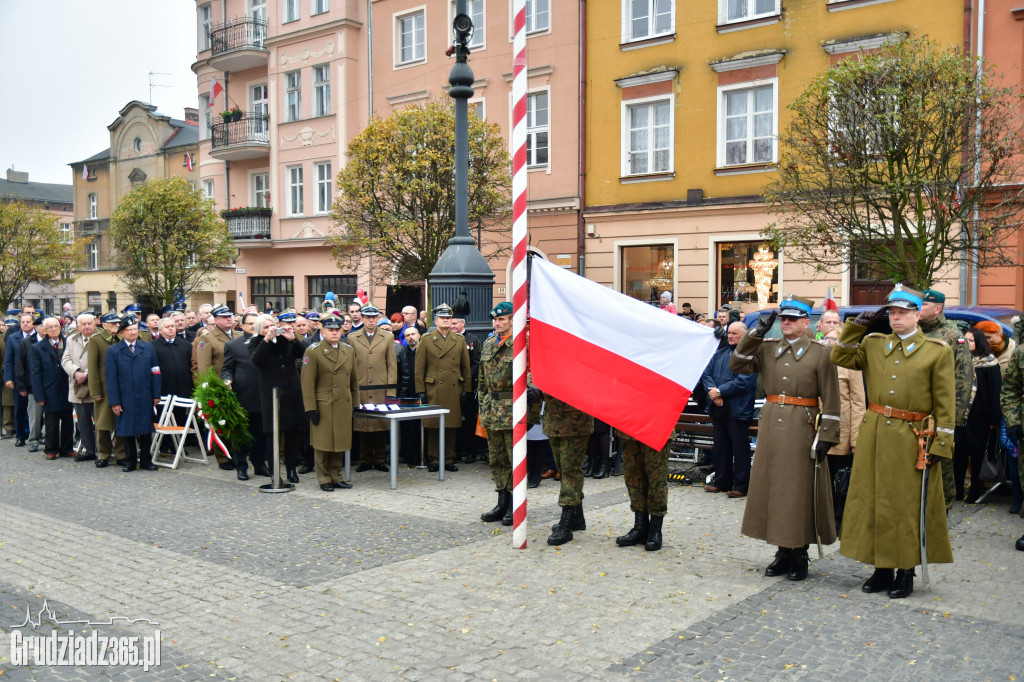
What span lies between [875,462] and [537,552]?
2.70 m

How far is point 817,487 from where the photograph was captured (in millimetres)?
6633

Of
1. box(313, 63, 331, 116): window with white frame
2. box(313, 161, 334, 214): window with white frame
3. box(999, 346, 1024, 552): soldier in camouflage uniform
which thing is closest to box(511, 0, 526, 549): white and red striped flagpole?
box(999, 346, 1024, 552): soldier in camouflage uniform

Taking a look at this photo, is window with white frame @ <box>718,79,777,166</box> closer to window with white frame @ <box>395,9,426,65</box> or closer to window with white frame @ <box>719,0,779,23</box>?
window with white frame @ <box>719,0,779,23</box>

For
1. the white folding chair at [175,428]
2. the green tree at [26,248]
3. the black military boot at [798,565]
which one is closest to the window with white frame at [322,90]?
the green tree at [26,248]

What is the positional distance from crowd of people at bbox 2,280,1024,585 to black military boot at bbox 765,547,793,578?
15 millimetres

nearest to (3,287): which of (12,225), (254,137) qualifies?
(12,225)

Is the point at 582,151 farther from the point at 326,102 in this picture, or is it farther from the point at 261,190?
the point at 261,190

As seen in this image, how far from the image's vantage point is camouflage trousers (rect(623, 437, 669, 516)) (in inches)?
292

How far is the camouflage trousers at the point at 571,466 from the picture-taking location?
7730mm

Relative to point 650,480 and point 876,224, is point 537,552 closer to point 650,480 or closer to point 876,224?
point 650,480

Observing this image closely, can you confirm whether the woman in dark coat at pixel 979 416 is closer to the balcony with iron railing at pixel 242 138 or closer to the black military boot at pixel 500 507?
the black military boot at pixel 500 507

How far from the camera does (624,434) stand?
24.0 ft

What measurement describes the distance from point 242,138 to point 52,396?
22813 millimetres

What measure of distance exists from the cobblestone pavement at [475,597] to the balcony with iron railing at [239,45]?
89.3ft
